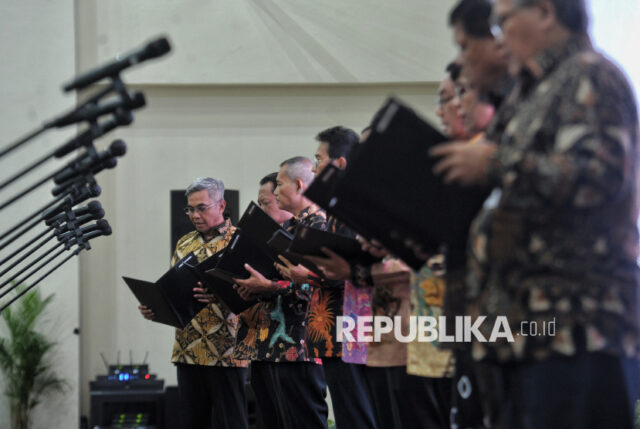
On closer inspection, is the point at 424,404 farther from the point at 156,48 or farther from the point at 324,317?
the point at 156,48

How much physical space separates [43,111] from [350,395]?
4.80 m

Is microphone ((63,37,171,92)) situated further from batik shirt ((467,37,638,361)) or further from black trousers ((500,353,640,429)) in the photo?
black trousers ((500,353,640,429))

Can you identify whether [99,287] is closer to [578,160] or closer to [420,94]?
[420,94]

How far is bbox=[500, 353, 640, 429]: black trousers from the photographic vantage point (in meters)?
1.44

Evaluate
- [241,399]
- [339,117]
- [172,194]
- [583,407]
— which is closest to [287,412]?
[241,399]

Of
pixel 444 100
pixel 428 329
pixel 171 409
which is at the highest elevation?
pixel 444 100

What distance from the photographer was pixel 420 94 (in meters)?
7.54

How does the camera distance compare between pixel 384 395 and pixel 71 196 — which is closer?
pixel 71 196

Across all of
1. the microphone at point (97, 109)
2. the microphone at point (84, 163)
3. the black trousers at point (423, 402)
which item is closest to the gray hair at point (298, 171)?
the black trousers at point (423, 402)

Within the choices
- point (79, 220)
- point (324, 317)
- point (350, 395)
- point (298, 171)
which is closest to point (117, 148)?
point (79, 220)

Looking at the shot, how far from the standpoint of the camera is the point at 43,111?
7.15 meters

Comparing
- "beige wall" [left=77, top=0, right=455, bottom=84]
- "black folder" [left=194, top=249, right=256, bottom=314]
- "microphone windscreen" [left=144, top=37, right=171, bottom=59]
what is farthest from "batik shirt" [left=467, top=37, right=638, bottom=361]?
"beige wall" [left=77, top=0, right=455, bottom=84]

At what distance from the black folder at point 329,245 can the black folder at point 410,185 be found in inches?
33.0

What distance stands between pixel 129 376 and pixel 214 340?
7.11 feet
